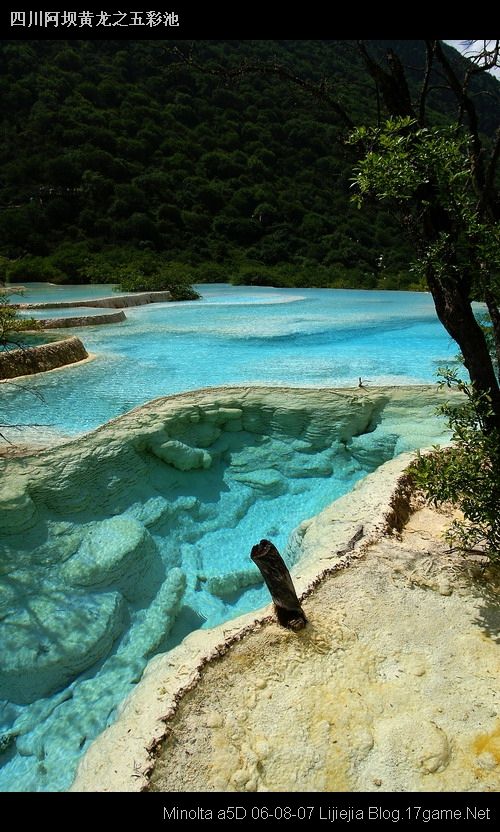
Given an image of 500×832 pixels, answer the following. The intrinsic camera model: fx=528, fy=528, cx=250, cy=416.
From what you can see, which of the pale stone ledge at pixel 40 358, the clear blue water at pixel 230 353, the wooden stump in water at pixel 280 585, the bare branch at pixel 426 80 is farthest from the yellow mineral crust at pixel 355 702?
the pale stone ledge at pixel 40 358

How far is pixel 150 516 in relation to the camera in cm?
501

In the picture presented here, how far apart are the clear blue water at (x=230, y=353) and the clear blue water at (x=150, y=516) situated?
44 mm

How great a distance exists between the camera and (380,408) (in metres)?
6.31

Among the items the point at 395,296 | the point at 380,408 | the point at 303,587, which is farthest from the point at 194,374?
the point at 395,296

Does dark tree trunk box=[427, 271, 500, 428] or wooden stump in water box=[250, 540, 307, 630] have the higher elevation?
dark tree trunk box=[427, 271, 500, 428]

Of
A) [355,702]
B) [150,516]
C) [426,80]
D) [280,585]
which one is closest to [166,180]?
[150,516]

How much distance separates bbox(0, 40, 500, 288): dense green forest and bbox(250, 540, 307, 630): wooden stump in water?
17.9 m

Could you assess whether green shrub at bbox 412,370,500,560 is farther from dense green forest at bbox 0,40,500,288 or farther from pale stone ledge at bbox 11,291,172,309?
dense green forest at bbox 0,40,500,288

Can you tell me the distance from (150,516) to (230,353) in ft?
16.2

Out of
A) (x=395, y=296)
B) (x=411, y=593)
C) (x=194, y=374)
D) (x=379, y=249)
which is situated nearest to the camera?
(x=411, y=593)

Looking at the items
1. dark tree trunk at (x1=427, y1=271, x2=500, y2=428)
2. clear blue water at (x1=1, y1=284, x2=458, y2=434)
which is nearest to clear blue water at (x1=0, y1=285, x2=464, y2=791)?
clear blue water at (x1=1, y1=284, x2=458, y2=434)

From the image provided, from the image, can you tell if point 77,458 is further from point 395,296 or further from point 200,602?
point 395,296

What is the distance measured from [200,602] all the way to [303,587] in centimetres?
143

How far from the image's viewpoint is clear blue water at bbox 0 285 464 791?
3.41m
